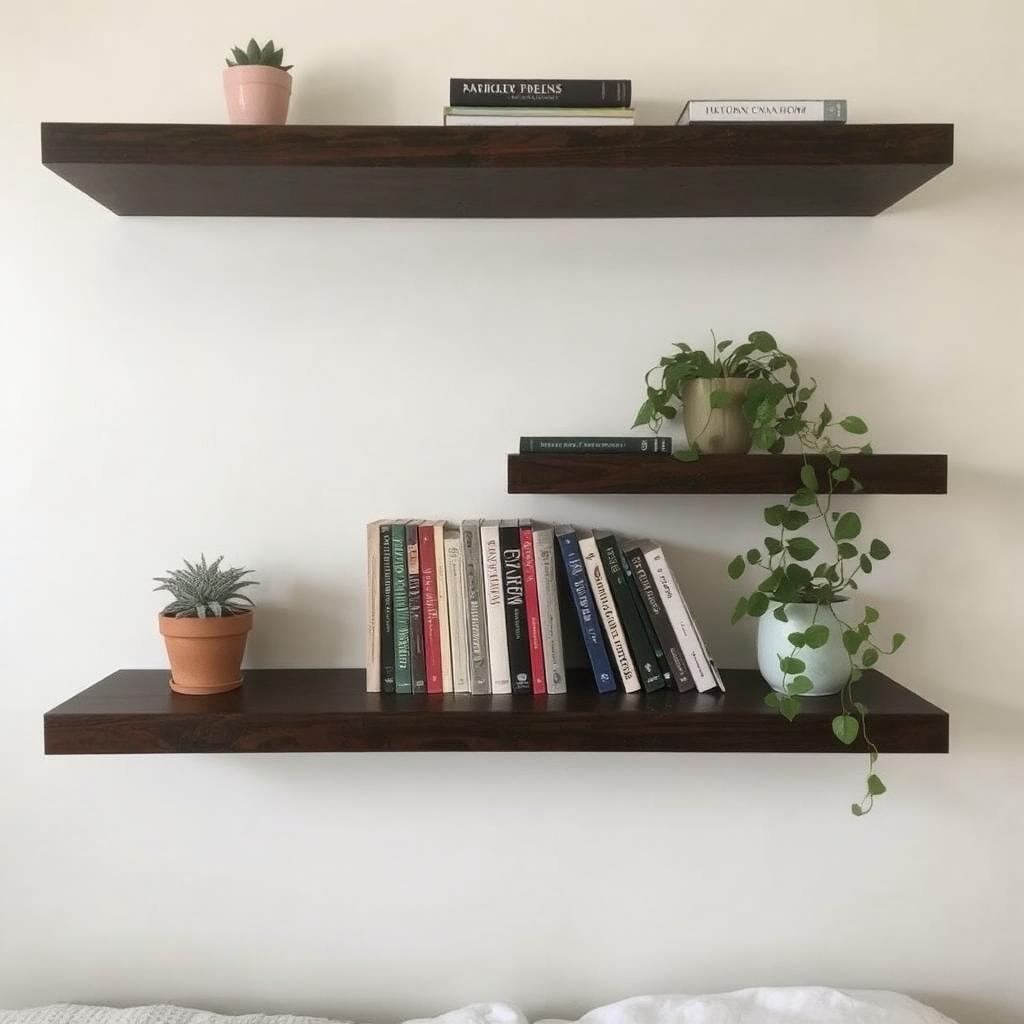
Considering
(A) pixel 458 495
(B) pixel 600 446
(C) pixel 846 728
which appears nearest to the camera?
(C) pixel 846 728

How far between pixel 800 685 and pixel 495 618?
1.33ft

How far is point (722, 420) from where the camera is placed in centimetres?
135

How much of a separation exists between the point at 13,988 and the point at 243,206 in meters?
1.23

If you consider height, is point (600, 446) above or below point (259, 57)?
below

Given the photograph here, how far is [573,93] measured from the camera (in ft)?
A: 4.20

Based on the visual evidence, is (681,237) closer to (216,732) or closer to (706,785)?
(706,785)

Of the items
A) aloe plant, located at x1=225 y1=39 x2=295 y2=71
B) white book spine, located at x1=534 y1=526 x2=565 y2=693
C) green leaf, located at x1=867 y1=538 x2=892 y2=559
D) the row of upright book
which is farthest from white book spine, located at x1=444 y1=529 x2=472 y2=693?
aloe plant, located at x1=225 y1=39 x2=295 y2=71

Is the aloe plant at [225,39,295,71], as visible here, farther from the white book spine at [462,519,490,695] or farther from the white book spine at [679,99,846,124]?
the white book spine at [462,519,490,695]

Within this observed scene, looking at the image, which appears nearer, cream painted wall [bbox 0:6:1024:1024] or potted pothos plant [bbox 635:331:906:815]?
potted pothos plant [bbox 635:331:906:815]

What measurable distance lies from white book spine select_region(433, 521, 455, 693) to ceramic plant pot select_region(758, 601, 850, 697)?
43 centimetres

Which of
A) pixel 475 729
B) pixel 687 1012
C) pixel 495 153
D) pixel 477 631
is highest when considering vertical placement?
pixel 495 153

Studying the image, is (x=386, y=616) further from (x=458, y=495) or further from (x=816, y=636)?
(x=816, y=636)

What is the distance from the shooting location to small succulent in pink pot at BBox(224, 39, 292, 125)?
1.33m

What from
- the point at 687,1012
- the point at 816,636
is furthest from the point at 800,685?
the point at 687,1012
